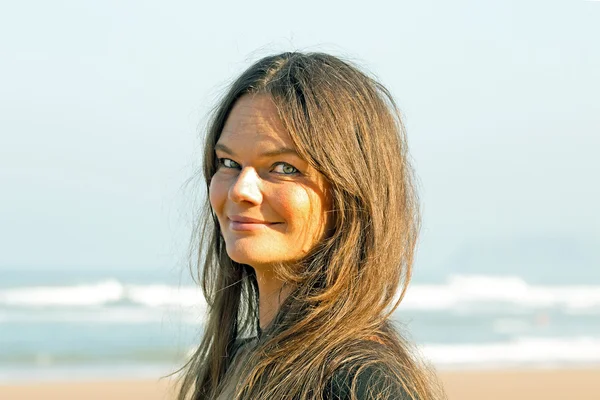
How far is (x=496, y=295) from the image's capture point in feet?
79.4

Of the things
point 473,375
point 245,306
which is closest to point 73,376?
point 473,375

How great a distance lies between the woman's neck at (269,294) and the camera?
2717 millimetres

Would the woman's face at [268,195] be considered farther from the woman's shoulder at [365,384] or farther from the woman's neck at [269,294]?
the woman's shoulder at [365,384]

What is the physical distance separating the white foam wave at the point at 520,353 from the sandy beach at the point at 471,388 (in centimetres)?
217

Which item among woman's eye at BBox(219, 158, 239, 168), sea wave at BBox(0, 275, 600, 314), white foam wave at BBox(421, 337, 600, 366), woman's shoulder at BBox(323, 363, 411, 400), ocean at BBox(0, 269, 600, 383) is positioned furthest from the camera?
sea wave at BBox(0, 275, 600, 314)

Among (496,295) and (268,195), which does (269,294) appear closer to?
(268,195)

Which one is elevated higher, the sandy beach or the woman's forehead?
the woman's forehead

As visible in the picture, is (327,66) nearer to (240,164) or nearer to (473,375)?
(240,164)

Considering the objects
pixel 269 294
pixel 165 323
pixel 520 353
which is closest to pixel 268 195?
pixel 269 294

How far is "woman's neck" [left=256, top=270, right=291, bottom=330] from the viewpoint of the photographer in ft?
8.91

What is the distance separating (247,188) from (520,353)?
563 inches

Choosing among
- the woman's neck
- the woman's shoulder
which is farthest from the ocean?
the woman's shoulder

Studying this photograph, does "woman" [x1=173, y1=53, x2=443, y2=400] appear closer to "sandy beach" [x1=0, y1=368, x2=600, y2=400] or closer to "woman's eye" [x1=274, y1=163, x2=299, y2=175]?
"woman's eye" [x1=274, y1=163, x2=299, y2=175]

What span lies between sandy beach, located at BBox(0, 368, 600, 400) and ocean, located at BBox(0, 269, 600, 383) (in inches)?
36.6
